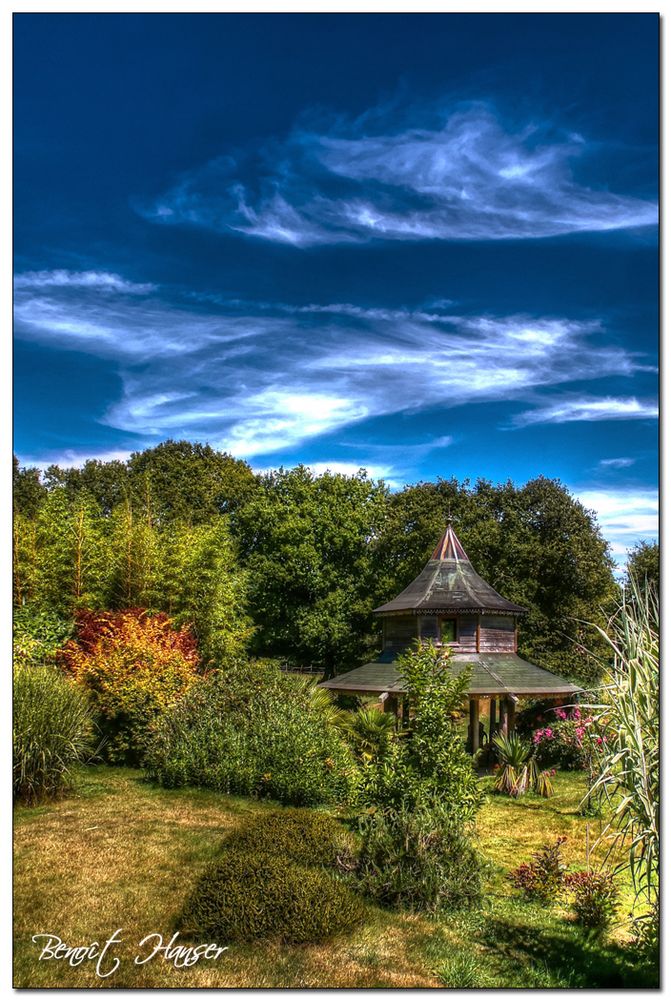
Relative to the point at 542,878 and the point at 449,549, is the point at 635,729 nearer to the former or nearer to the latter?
the point at 542,878

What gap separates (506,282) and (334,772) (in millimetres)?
6811

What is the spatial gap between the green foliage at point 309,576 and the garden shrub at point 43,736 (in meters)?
17.1

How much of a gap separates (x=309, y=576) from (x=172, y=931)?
21.2m

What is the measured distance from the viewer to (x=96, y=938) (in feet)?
16.6

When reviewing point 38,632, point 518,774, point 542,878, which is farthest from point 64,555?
point 518,774

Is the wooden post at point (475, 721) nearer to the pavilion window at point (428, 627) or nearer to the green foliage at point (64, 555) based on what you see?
the pavilion window at point (428, 627)

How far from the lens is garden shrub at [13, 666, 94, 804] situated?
6.56 meters

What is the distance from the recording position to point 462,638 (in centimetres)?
1731

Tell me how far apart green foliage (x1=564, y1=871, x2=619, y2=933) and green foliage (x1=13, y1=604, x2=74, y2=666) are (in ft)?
24.6

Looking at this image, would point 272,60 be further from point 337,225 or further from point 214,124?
point 337,225

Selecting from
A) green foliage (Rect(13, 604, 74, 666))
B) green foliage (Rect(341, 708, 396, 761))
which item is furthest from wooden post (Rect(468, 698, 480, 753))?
green foliage (Rect(13, 604, 74, 666))

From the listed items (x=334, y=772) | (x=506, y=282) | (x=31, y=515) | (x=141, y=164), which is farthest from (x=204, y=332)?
(x=31, y=515)

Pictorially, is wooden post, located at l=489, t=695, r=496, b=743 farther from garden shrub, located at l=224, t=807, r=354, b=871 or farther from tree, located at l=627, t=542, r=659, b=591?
tree, located at l=627, t=542, r=659, b=591

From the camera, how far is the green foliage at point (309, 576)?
25828 mm
